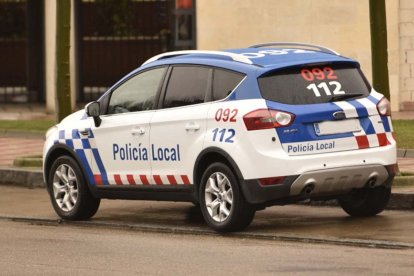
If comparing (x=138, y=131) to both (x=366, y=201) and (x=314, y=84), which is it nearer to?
(x=314, y=84)

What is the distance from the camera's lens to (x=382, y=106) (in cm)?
1242

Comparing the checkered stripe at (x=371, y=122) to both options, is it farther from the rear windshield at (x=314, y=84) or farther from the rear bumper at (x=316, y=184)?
the rear bumper at (x=316, y=184)

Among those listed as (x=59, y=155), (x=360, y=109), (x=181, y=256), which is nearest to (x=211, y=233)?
(x=181, y=256)

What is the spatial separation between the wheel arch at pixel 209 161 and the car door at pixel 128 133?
0.69 metres

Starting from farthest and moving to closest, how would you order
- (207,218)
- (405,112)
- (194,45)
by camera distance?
(194,45)
(405,112)
(207,218)

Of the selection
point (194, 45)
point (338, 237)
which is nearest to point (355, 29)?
point (194, 45)

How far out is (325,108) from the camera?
12.0 meters

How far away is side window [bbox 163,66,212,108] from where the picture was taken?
12.6m

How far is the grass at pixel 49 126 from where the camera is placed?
1803cm

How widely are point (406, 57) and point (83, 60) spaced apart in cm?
740

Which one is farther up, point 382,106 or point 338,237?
point 382,106

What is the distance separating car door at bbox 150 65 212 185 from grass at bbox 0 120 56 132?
996 centimetres

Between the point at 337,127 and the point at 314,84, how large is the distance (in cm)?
44

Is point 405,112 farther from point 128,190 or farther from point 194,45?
point 128,190
